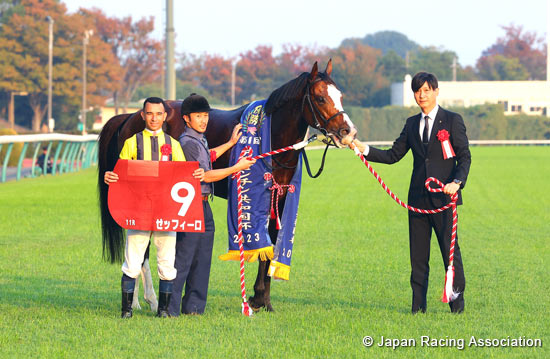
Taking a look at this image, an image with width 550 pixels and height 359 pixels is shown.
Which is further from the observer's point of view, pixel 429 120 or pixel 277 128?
pixel 277 128

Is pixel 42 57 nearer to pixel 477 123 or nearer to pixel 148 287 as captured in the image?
pixel 477 123

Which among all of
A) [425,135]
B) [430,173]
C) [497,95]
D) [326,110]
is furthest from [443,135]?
[497,95]

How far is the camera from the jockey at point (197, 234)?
647 centimetres

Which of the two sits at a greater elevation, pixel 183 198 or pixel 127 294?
pixel 183 198

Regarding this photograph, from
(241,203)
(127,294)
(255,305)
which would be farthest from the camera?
(255,305)

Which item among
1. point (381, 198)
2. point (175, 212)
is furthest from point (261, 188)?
point (381, 198)

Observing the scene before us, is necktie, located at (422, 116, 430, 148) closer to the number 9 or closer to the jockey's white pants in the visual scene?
the number 9

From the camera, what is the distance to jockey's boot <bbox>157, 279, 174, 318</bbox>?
6.38 meters

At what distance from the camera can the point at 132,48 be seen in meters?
69.2

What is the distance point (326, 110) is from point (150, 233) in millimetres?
1555

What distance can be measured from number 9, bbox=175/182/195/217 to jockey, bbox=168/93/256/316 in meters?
0.10

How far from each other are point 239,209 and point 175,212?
2.28 feet

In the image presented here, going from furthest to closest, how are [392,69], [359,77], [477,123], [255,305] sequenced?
[392,69]
[359,77]
[477,123]
[255,305]

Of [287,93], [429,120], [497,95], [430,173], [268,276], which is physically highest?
[497,95]
